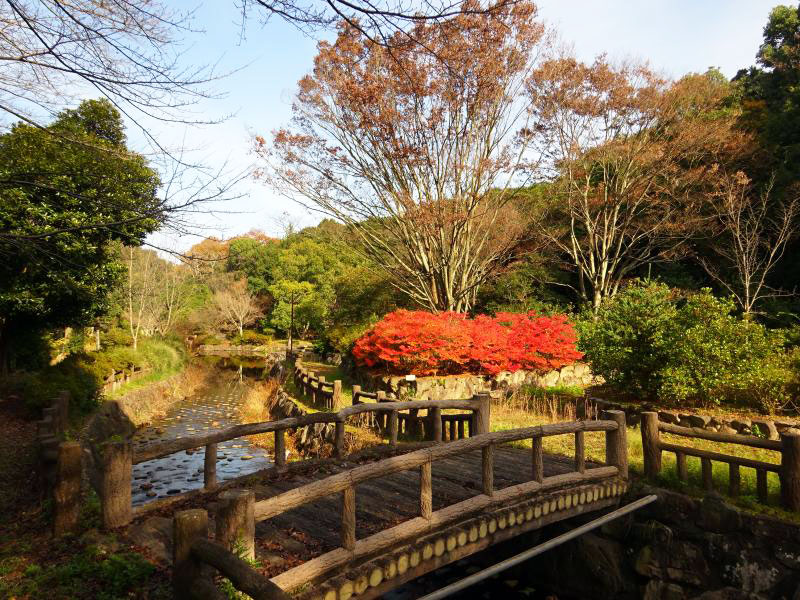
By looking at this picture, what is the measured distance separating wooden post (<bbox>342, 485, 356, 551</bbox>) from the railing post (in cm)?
575

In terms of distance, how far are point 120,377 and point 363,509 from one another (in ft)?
51.6

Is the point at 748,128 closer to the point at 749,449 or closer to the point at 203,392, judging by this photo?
the point at 749,449

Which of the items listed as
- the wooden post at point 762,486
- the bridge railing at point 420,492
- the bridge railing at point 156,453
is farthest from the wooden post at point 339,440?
the wooden post at point 762,486

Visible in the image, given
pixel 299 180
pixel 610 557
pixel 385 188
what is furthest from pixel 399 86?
pixel 610 557

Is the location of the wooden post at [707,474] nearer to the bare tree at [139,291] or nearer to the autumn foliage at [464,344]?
the autumn foliage at [464,344]

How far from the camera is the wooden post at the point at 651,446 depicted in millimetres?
7434

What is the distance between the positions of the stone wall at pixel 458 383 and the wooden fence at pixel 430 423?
6.08ft

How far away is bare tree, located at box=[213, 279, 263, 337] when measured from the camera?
4616cm

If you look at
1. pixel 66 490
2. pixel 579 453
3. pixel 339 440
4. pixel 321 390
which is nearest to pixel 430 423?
pixel 339 440

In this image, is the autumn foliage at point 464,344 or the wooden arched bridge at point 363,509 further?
the autumn foliage at point 464,344

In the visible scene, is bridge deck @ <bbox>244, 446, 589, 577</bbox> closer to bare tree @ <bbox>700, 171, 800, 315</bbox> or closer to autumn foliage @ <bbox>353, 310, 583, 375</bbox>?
autumn foliage @ <bbox>353, 310, 583, 375</bbox>

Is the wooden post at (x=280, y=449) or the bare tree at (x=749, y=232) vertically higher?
the bare tree at (x=749, y=232)

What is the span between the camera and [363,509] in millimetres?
5633

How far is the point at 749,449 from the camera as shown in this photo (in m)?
8.68
